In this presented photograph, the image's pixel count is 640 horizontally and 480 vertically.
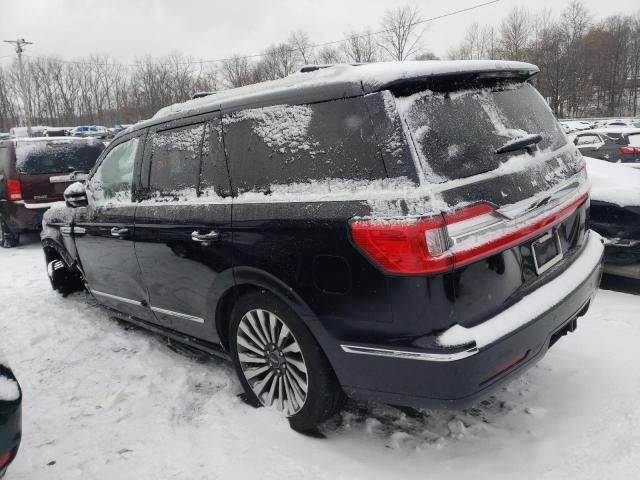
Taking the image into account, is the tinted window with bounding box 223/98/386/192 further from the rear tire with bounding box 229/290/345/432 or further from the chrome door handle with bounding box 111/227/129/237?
the chrome door handle with bounding box 111/227/129/237

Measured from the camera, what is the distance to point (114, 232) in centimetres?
377

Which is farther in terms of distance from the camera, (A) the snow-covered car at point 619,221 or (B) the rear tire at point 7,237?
(B) the rear tire at point 7,237

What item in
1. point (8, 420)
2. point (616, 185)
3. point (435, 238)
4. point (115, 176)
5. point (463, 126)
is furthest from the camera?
point (616, 185)

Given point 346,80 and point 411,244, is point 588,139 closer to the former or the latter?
point 346,80

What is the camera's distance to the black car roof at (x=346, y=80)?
2221mm

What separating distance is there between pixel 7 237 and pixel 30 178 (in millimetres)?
1294

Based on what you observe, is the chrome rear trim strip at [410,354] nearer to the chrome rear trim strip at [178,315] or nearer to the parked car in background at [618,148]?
the chrome rear trim strip at [178,315]

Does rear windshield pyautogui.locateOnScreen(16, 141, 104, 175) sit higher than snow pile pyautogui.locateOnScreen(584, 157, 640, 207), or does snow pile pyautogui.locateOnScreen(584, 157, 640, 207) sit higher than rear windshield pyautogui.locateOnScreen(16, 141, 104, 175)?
rear windshield pyautogui.locateOnScreen(16, 141, 104, 175)

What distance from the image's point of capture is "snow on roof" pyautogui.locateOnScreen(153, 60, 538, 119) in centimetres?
221

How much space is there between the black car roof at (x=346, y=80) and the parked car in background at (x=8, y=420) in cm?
178

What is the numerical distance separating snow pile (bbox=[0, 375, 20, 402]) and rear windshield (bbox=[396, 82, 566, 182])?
204 cm

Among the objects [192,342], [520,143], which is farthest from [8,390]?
[520,143]

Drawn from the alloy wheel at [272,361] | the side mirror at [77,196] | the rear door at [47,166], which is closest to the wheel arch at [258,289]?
the alloy wheel at [272,361]

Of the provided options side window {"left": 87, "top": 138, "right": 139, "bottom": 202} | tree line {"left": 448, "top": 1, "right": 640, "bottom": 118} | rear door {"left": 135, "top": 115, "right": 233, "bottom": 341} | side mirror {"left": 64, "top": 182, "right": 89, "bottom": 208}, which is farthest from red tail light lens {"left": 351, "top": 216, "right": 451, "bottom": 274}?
tree line {"left": 448, "top": 1, "right": 640, "bottom": 118}
